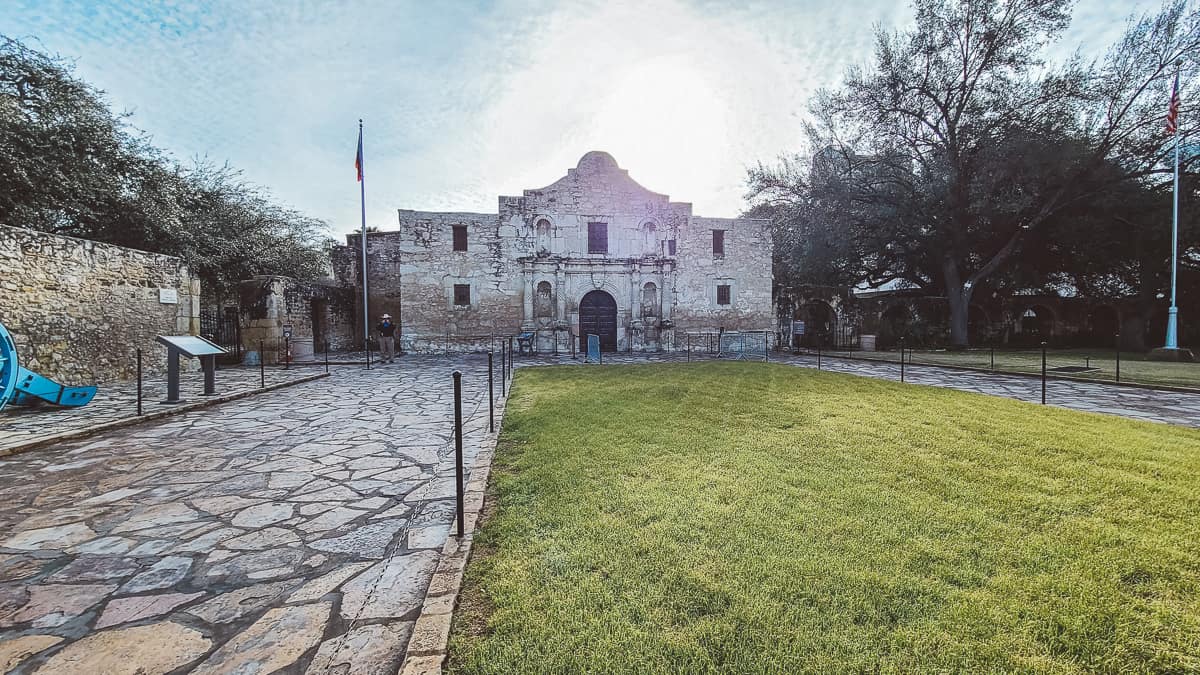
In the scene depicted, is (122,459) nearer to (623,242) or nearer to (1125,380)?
(1125,380)

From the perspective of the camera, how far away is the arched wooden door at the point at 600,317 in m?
21.6

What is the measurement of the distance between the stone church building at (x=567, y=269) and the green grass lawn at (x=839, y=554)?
16.3 m

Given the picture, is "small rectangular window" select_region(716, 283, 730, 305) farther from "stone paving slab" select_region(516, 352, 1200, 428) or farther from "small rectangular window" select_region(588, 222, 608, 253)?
"stone paving slab" select_region(516, 352, 1200, 428)

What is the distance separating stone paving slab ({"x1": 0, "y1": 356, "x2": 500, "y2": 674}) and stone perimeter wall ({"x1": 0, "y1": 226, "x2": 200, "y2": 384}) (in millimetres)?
5041

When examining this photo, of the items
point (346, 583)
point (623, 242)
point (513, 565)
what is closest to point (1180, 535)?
point (513, 565)

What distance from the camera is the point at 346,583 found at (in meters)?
2.53

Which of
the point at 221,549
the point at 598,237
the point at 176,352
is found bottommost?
the point at 221,549

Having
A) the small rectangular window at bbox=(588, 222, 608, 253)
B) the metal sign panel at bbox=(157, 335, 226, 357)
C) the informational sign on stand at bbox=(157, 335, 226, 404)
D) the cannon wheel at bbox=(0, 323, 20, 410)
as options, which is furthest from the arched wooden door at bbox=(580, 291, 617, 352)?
the cannon wheel at bbox=(0, 323, 20, 410)

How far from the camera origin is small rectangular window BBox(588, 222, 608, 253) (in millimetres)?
21547

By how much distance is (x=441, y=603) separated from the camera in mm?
2211

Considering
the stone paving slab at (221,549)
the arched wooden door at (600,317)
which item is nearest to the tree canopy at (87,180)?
the stone paving slab at (221,549)

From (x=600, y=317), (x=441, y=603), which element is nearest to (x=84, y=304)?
(x=441, y=603)

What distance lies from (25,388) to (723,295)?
2176cm

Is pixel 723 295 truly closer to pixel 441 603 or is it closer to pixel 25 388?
pixel 25 388
